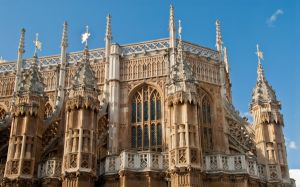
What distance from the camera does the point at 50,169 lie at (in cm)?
2589

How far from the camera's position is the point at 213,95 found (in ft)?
102

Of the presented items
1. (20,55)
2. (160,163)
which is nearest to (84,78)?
(160,163)

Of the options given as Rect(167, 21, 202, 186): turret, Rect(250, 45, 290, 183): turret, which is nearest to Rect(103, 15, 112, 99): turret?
Rect(167, 21, 202, 186): turret

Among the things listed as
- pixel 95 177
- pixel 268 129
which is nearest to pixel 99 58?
pixel 95 177

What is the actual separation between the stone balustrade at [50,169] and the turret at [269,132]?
1142 centimetres

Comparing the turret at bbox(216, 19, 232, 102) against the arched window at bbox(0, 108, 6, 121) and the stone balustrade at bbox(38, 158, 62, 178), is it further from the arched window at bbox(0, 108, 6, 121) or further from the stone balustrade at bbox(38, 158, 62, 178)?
the arched window at bbox(0, 108, 6, 121)

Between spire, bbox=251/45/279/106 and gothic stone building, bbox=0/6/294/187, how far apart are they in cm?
6

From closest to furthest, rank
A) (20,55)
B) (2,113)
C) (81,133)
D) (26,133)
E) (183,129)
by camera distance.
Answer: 1. (183,129)
2. (81,133)
3. (26,133)
4. (2,113)
5. (20,55)

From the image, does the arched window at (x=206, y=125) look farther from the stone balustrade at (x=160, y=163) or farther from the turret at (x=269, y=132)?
the stone balustrade at (x=160, y=163)

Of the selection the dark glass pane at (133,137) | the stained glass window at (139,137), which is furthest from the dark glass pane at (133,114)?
the stained glass window at (139,137)

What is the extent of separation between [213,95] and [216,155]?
6.16m

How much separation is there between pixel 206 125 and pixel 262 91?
4.07 m

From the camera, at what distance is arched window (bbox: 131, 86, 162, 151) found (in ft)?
95.8

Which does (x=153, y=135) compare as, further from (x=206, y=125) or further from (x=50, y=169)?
(x=50, y=169)
